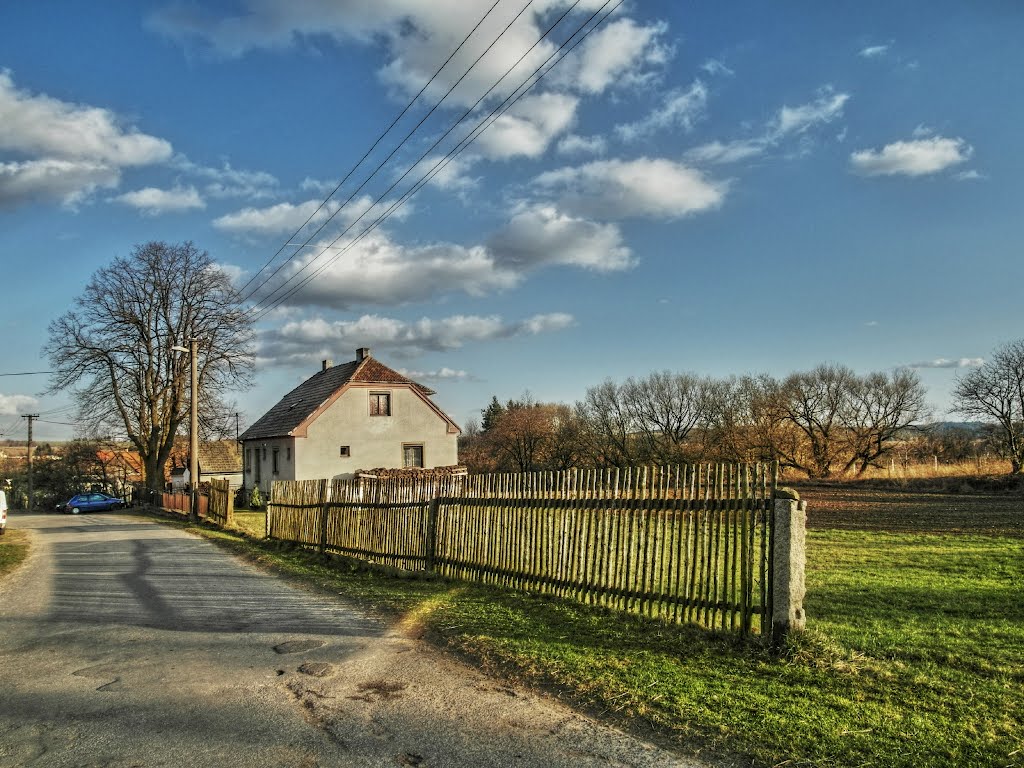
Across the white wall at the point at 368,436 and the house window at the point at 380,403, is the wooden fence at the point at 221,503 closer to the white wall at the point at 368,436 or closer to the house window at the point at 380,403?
the white wall at the point at 368,436

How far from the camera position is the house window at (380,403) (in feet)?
133

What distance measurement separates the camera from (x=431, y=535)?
Result: 455 inches

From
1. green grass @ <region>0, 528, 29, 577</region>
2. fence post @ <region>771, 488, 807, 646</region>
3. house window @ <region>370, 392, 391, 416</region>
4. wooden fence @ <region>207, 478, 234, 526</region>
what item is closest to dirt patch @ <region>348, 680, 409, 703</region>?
fence post @ <region>771, 488, 807, 646</region>

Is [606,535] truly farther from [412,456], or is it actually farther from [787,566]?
[412,456]

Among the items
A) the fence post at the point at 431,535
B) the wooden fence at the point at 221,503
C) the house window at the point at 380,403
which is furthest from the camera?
the house window at the point at 380,403

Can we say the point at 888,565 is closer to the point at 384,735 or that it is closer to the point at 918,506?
the point at 384,735

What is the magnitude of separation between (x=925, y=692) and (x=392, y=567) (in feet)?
29.5

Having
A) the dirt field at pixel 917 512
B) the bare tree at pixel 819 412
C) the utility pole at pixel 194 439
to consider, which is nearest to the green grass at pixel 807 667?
the dirt field at pixel 917 512

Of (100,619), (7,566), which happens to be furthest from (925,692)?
(7,566)

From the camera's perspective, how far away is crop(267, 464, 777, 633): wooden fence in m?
6.61

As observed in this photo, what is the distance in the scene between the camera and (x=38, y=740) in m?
4.75

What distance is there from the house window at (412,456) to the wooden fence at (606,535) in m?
27.8

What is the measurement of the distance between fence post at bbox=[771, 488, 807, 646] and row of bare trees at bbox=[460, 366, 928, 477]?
44.6 m

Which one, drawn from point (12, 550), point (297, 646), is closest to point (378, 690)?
point (297, 646)
